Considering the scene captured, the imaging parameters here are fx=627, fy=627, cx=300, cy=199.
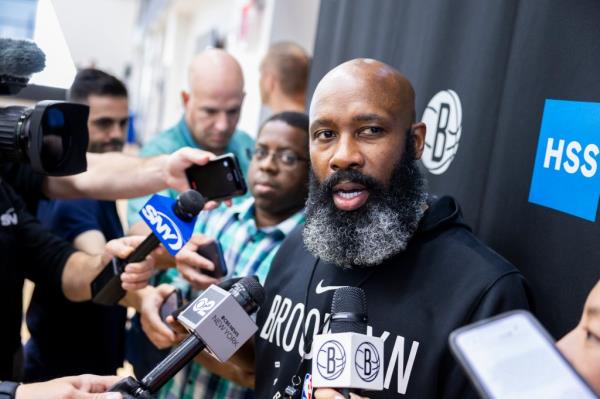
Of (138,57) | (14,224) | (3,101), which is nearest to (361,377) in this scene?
(3,101)

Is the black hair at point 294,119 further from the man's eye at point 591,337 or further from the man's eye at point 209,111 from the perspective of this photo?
the man's eye at point 591,337

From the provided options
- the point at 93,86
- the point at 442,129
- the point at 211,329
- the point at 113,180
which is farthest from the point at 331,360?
the point at 93,86

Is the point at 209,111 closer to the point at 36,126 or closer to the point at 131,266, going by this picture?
the point at 131,266

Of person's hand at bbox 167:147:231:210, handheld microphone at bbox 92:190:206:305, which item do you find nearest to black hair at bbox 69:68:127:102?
person's hand at bbox 167:147:231:210

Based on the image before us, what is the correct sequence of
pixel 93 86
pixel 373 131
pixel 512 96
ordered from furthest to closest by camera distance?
pixel 93 86
pixel 512 96
pixel 373 131

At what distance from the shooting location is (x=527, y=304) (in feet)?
3.87

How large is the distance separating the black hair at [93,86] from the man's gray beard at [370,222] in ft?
4.95

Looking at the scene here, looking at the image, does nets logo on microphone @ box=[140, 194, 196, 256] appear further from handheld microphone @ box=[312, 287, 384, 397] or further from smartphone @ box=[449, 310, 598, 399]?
smartphone @ box=[449, 310, 598, 399]

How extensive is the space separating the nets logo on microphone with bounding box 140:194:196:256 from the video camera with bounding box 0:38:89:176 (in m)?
0.25

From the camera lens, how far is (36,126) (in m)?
1.32

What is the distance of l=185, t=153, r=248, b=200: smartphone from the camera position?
1.55 metres

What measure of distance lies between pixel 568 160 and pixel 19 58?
119cm

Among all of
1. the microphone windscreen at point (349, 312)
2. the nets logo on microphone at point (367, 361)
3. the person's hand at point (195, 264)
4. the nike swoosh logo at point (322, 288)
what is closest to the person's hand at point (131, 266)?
the person's hand at point (195, 264)

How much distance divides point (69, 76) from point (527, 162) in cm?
113
